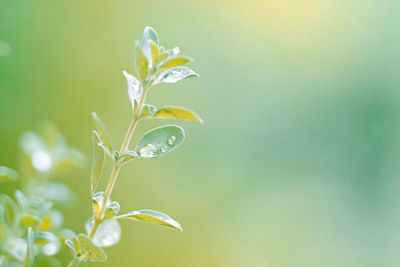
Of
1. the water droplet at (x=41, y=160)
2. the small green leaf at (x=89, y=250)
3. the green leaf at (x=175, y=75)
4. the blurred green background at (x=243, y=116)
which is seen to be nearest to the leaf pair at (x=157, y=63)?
the green leaf at (x=175, y=75)

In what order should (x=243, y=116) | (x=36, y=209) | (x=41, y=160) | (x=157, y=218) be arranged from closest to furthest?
(x=157, y=218) → (x=36, y=209) → (x=41, y=160) → (x=243, y=116)

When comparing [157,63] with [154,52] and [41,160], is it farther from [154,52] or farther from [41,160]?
[41,160]

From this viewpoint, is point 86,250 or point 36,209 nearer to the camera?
point 86,250

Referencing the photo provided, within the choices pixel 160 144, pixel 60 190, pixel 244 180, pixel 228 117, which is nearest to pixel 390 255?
pixel 244 180

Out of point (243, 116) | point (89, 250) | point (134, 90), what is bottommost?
point (89, 250)

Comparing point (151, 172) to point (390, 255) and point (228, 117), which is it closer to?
point (228, 117)

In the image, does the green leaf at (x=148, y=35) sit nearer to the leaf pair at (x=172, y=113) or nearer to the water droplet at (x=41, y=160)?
the leaf pair at (x=172, y=113)

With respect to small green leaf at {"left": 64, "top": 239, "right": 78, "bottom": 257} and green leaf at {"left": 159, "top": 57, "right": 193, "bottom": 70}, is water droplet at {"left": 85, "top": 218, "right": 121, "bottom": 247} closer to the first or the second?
small green leaf at {"left": 64, "top": 239, "right": 78, "bottom": 257}

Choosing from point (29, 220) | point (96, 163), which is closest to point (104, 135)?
point (96, 163)
